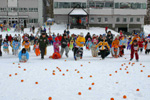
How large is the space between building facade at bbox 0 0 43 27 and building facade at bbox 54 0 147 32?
4682 mm

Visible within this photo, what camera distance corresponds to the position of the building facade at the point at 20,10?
48.1 meters

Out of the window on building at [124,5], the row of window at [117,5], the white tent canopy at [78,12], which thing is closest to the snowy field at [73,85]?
the white tent canopy at [78,12]

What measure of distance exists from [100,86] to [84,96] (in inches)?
47.4

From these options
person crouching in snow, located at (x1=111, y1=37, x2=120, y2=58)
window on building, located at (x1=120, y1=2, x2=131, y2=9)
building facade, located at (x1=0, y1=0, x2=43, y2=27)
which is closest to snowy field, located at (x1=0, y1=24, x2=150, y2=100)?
person crouching in snow, located at (x1=111, y1=37, x2=120, y2=58)

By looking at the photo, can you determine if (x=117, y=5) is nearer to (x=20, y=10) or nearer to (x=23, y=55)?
(x=20, y=10)

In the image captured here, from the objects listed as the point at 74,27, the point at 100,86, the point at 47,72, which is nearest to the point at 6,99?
the point at 100,86

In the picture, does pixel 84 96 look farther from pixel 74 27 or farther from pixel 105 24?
pixel 105 24

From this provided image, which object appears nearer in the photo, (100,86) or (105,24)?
(100,86)

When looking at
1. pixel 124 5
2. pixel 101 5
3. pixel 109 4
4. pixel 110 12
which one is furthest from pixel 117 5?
pixel 101 5

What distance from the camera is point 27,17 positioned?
159 ft

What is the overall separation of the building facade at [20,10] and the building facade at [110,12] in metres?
4.68

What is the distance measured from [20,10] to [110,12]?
19088 millimetres

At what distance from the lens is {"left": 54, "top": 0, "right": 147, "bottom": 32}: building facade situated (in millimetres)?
46906

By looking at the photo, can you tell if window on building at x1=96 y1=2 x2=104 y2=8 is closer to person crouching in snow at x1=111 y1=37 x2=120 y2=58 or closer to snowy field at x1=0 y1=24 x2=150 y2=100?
person crouching in snow at x1=111 y1=37 x2=120 y2=58
